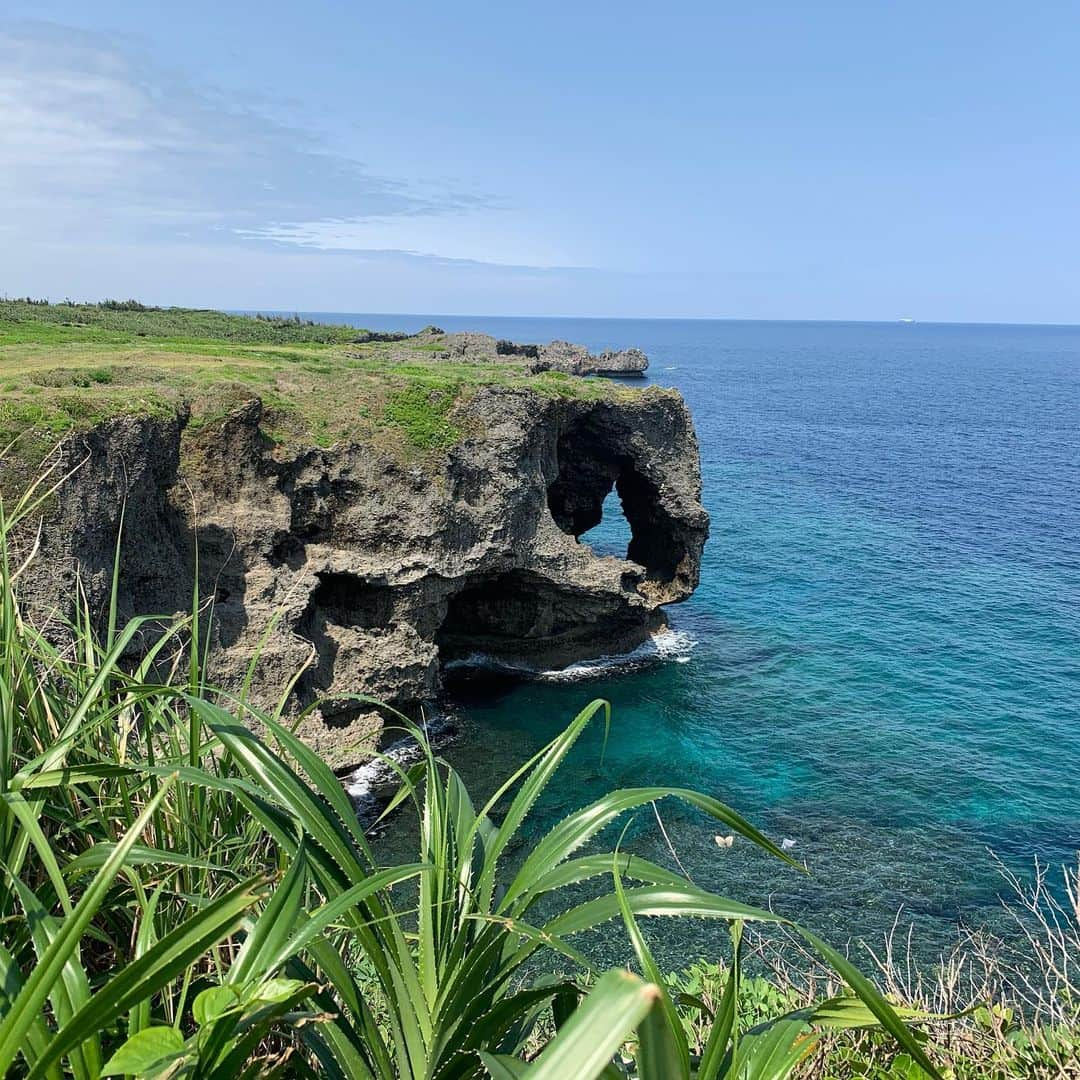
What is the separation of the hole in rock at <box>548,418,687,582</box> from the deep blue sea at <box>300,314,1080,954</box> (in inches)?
115

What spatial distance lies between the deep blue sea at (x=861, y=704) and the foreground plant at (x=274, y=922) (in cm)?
1646

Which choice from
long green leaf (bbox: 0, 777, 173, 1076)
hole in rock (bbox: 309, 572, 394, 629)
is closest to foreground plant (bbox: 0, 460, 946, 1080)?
long green leaf (bbox: 0, 777, 173, 1076)

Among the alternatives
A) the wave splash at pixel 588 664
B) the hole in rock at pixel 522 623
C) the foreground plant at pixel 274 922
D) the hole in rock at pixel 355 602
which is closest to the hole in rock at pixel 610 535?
the wave splash at pixel 588 664

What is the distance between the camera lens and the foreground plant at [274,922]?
7.95 ft

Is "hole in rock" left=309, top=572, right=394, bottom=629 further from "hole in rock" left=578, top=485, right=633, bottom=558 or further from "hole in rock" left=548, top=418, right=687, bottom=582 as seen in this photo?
"hole in rock" left=578, top=485, right=633, bottom=558

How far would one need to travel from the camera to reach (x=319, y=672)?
23.8 metres

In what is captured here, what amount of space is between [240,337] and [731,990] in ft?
180

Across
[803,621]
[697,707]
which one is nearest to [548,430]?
[697,707]

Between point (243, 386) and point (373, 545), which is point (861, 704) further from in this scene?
point (243, 386)

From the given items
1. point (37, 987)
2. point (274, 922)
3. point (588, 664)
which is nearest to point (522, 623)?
point (588, 664)

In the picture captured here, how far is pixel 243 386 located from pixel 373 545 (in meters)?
5.68

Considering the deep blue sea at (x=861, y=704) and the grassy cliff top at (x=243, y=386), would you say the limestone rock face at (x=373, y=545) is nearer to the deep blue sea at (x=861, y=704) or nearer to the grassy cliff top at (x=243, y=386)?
the grassy cliff top at (x=243, y=386)

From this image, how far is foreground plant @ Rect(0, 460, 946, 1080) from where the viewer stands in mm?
2422

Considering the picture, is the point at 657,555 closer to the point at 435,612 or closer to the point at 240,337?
the point at 435,612
